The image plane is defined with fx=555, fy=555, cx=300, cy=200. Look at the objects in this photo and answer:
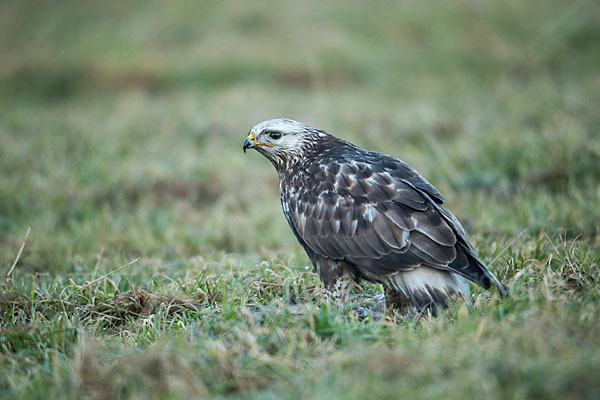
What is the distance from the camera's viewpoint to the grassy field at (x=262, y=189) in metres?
2.55

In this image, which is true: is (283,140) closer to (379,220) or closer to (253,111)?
(379,220)

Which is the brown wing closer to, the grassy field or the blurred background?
the grassy field

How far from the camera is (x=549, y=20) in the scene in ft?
52.2

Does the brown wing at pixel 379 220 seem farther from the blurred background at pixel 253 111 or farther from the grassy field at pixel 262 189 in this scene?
the blurred background at pixel 253 111

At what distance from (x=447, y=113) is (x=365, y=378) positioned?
823cm

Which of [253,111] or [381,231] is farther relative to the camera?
[253,111]

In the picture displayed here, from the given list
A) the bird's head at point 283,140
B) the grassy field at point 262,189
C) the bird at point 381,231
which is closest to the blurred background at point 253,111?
the grassy field at point 262,189

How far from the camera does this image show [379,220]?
11.5ft

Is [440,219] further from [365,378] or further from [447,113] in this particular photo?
[447,113]

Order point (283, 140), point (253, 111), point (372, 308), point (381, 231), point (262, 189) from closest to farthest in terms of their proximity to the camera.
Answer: point (381, 231)
point (372, 308)
point (283, 140)
point (262, 189)
point (253, 111)

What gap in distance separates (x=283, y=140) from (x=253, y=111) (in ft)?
20.1

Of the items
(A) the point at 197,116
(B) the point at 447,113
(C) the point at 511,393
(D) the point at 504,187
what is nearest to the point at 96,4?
(A) the point at 197,116

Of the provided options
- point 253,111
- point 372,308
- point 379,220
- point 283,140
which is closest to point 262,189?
point 253,111

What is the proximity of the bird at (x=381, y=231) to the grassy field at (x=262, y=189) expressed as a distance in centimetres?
25
